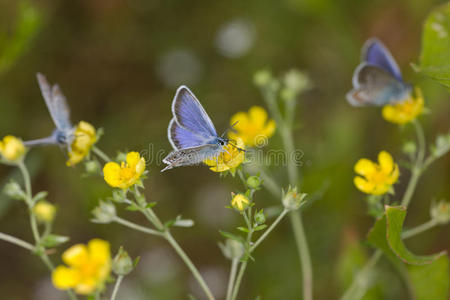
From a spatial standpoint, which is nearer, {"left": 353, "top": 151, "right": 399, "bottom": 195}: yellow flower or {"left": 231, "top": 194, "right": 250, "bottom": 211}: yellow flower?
{"left": 231, "top": 194, "right": 250, "bottom": 211}: yellow flower

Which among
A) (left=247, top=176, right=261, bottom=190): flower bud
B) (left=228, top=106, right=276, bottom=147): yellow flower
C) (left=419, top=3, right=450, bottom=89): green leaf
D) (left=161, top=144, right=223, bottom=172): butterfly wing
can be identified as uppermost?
(left=419, top=3, right=450, bottom=89): green leaf

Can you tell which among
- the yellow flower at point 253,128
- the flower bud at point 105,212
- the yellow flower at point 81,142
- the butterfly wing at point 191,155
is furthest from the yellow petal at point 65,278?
the yellow flower at point 253,128

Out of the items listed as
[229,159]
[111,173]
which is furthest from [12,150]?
[229,159]

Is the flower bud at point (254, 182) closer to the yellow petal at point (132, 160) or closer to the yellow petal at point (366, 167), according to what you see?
the yellow petal at point (132, 160)

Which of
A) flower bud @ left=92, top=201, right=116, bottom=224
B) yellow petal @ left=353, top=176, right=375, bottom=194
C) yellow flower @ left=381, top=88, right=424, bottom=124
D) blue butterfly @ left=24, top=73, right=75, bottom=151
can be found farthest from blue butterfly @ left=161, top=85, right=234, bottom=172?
yellow flower @ left=381, top=88, right=424, bottom=124

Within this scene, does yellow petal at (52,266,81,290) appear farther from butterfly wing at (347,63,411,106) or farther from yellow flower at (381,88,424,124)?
yellow flower at (381,88,424,124)

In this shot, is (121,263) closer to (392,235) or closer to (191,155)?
(191,155)

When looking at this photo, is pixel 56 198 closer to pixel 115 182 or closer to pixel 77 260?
pixel 115 182

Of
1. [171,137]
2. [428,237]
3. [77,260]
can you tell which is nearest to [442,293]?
[428,237]
